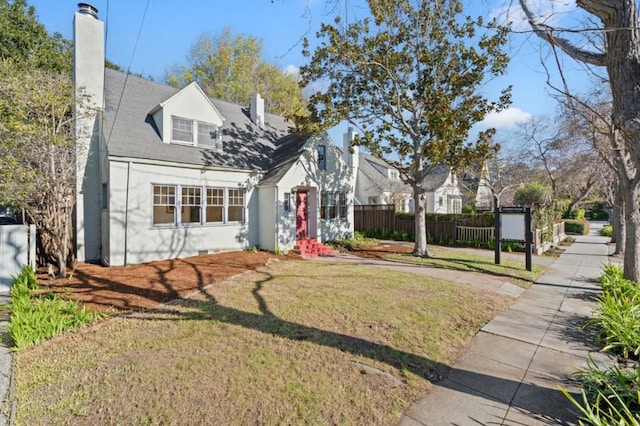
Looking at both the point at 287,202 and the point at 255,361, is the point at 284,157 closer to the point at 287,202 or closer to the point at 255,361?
the point at 287,202

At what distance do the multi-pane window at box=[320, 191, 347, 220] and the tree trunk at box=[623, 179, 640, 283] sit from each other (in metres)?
10.8

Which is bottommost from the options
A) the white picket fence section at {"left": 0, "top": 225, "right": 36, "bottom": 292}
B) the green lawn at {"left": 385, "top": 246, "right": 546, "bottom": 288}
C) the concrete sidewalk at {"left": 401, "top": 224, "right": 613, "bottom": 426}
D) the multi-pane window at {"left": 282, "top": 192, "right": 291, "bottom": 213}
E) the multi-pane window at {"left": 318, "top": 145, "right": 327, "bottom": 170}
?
the concrete sidewalk at {"left": 401, "top": 224, "right": 613, "bottom": 426}

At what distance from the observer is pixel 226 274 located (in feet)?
29.7

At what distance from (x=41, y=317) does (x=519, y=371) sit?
779cm

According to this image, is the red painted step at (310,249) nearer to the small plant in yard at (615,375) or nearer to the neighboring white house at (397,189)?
the small plant in yard at (615,375)

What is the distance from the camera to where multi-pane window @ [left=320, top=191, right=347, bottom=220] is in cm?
1535

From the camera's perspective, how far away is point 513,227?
1084cm

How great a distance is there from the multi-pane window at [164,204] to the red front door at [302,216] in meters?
5.44

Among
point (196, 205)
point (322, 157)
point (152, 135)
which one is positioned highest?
point (152, 135)

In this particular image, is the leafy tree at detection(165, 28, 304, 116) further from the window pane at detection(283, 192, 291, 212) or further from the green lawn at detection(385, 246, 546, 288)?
the green lawn at detection(385, 246, 546, 288)

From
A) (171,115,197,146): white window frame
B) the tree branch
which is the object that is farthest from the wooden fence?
(171,115,197,146): white window frame

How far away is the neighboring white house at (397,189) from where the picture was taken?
27.4 m

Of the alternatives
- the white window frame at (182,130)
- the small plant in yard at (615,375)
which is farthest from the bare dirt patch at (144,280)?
the small plant in yard at (615,375)

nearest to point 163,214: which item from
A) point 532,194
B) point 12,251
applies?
point 12,251
